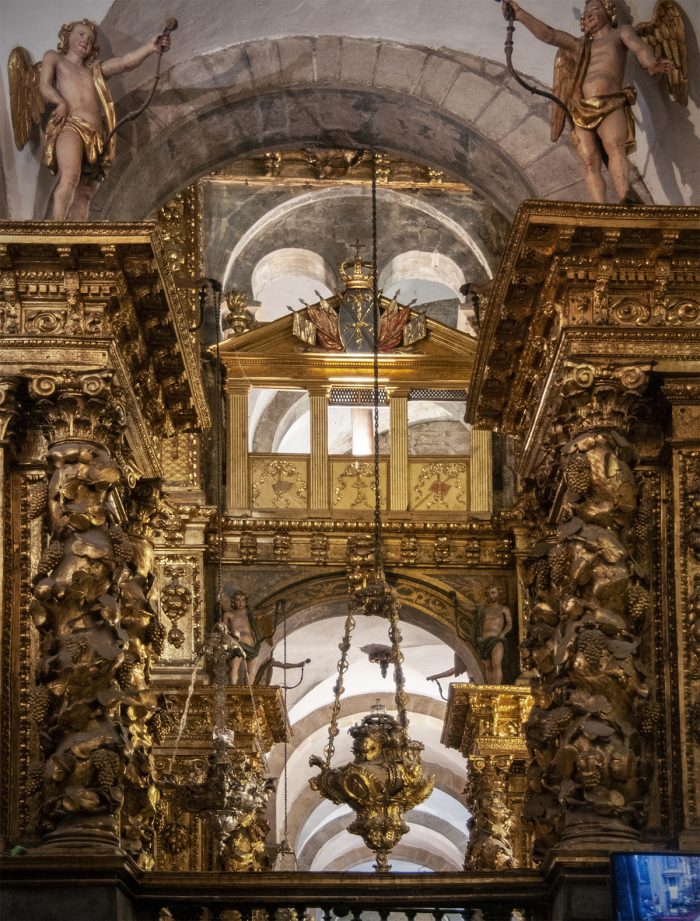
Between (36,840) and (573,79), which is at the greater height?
(573,79)

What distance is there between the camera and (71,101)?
539 inches

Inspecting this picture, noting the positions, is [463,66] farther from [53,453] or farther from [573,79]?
[53,453]

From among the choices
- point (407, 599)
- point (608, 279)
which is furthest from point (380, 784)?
point (407, 599)

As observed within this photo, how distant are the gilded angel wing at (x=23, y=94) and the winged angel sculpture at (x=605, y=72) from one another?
9.88ft

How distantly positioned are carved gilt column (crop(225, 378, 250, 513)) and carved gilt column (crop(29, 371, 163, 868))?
8215 millimetres

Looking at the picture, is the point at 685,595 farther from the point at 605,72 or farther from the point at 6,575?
the point at 6,575

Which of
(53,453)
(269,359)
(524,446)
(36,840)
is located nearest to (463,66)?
(524,446)

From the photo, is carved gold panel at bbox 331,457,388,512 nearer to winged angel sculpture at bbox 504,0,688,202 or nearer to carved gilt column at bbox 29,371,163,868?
winged angel sculpture at bbox 504,0,688,202

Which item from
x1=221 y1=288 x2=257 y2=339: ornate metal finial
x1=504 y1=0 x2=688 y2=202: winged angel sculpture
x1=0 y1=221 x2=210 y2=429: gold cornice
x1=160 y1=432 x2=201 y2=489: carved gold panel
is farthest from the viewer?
x1=221 y1=288 x2=257 y2=339: ornate metal finial

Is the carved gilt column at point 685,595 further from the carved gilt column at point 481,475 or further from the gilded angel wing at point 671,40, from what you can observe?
the carved gilt column at point 481,475

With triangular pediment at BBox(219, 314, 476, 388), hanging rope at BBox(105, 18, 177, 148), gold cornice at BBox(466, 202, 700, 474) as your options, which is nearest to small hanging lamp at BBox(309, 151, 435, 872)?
gold cornice at BBox(466, 202, 700, 474)

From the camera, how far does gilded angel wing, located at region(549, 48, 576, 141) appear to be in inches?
542

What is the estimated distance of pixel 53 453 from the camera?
12648 mm

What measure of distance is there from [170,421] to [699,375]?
156 inches
